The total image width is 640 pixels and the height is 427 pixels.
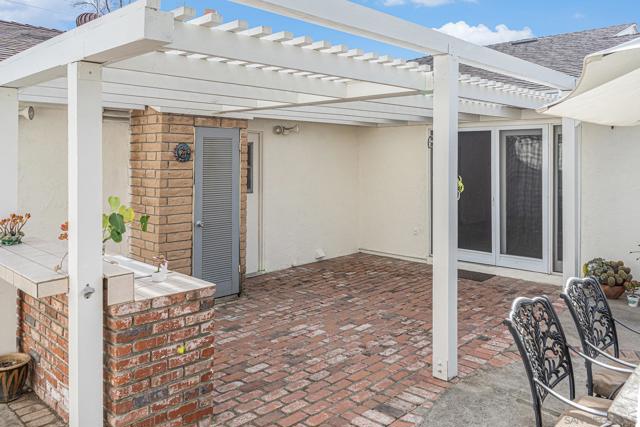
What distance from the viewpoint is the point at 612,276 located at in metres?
8.32

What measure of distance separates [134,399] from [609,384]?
3.46 metres

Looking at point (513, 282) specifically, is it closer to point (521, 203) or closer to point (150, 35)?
point (521, 203)

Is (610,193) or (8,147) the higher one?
(8,147)

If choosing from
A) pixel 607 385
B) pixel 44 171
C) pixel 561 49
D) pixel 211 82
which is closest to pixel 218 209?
pixel 44 171

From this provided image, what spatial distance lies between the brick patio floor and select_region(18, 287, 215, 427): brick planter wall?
490 millimetres

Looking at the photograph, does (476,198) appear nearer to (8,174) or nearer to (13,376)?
(8,174)

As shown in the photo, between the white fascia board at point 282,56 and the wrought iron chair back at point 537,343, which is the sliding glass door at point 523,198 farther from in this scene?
the wrought iron chair back at point 537,343

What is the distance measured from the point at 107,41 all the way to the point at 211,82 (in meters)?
2.20

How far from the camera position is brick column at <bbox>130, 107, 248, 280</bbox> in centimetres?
777

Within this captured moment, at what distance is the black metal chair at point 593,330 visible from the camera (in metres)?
3.77

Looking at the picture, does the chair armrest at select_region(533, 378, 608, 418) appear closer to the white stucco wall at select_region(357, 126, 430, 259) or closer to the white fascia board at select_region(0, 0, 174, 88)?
the white fascia board at select_region(0, 0, 174, 88)

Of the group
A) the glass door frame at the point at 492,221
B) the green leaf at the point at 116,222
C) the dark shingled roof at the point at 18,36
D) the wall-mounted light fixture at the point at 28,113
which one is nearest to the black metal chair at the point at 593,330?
the green leaf at the point at 116,222

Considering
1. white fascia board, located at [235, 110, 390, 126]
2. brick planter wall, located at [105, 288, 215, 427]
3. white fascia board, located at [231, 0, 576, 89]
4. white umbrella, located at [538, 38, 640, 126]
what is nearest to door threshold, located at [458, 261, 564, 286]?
white fascia board, located at [235, 110, 390, 126]

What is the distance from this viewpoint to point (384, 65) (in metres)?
5.31
